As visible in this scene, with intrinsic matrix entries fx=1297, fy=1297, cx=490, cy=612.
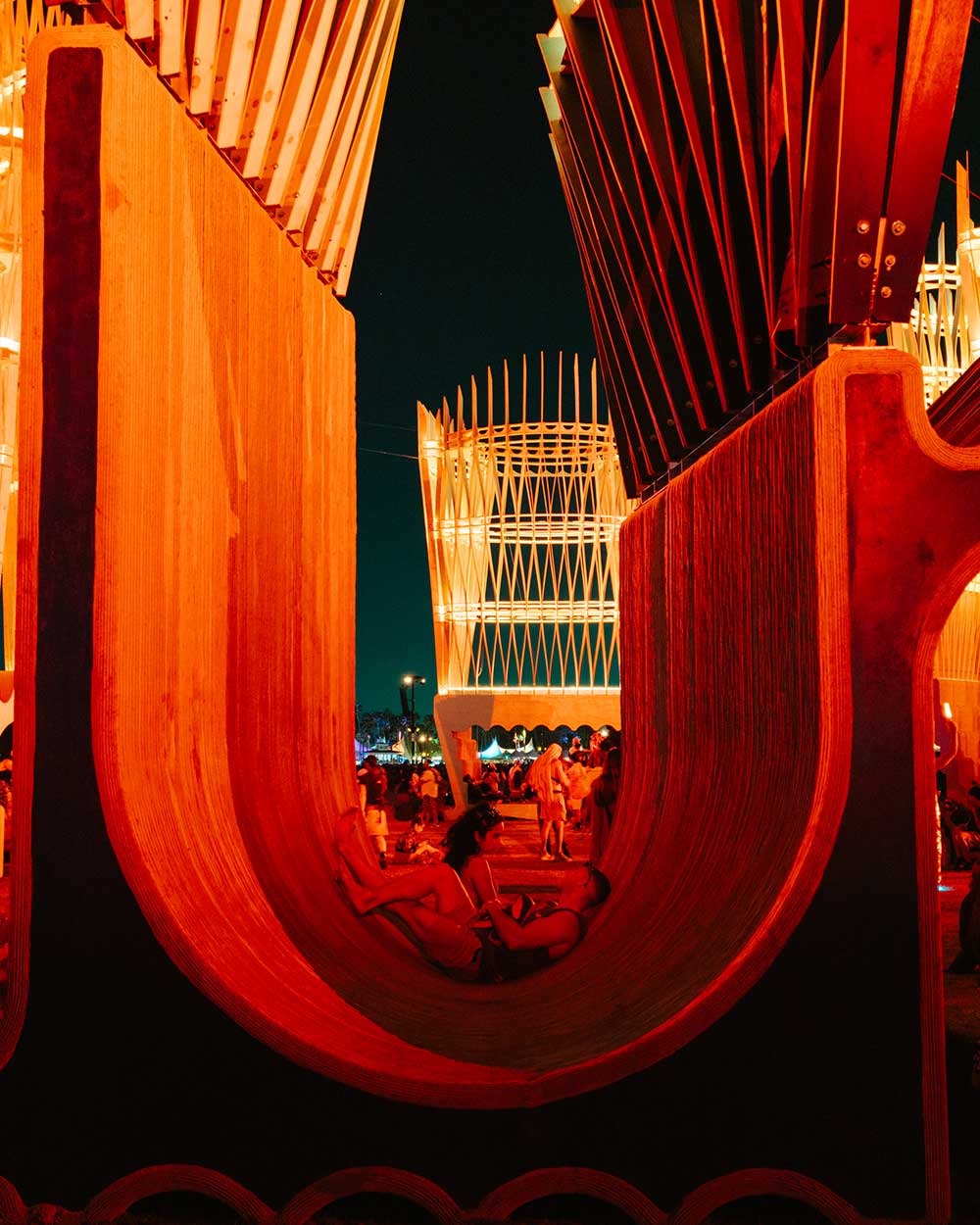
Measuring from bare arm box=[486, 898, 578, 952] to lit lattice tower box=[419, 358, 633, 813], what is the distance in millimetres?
12725

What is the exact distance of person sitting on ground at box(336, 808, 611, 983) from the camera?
5.00m

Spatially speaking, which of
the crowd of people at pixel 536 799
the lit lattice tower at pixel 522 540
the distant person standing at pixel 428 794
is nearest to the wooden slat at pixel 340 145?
the crowd of people at pixel 536 799

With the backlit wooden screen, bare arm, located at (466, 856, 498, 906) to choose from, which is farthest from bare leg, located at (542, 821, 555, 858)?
bare arm, located at (466, 856, 498, 906)

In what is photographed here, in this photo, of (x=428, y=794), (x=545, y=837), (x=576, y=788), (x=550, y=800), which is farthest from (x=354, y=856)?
(x=428, y=794)

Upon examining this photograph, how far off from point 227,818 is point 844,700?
5.89ft

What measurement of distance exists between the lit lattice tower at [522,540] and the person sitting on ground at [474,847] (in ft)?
39.8

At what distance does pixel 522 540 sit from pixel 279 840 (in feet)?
46.9

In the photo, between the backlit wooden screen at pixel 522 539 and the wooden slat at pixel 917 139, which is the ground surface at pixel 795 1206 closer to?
the wooden slat at pixel 917 139

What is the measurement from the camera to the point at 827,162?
343 centimetres

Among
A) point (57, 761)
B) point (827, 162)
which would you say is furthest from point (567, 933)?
point (827, 162)

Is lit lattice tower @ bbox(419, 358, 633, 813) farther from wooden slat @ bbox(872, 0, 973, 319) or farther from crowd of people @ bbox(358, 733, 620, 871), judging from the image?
wooden slat @ bbox(872, 0, 973, 319)

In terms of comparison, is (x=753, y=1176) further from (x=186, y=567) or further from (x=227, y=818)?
(x=186, y=567)

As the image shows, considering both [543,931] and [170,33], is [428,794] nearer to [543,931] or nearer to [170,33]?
[543,931]

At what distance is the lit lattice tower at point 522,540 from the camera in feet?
59.5
